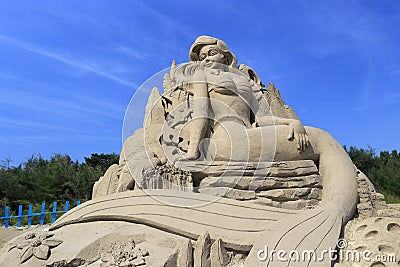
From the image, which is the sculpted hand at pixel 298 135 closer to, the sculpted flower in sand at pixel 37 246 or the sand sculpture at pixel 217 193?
the sand sculpture at pixel 217 193

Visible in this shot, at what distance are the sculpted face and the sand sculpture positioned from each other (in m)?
0.01

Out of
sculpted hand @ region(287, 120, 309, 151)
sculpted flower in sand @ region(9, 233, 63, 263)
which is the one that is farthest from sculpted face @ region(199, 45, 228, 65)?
sculpted flower in sand @ region(9, 233, 63, 263)

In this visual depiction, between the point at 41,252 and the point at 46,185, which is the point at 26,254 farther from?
the point at 46,185

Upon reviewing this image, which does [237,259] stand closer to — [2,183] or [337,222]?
[337,222]

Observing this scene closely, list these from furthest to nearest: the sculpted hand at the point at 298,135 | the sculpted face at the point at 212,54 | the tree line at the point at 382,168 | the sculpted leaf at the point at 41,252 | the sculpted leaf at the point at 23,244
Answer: the tree line at the point at 382,168
the sculpted face at the point at 212,54
the sculpted hand at the point at 298,135
the sculpted leaf at the point at 23,244
the sculpted leaf at the point at 41,252

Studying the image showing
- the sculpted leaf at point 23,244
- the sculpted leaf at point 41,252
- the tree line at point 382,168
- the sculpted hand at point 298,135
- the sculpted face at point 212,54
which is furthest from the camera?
the tree line at point 382,168

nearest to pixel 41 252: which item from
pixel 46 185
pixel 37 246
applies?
pixel 37 246

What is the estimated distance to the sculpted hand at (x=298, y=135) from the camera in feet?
12.5

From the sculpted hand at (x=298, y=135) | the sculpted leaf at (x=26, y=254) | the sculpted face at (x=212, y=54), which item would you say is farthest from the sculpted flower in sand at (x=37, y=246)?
the sculpted face at (x=212, y=54)

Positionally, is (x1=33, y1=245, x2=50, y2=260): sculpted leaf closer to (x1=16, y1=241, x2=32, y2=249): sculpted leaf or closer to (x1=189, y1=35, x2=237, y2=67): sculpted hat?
(x1=16, y1=241, x2=32, y2=249): sculpted leaf

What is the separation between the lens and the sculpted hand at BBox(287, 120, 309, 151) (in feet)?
12.5

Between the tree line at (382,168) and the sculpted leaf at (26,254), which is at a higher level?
the tree line at (382,168)

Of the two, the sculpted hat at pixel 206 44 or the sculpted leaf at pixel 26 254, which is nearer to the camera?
the sculpted leaf at pixel 26 254

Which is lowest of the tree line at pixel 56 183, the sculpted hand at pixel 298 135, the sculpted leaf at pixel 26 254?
the sculpted leaf at pixel 26 254
